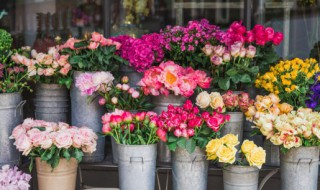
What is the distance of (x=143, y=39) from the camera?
2311 millimetres

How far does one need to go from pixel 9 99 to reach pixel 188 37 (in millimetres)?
855

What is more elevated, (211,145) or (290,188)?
(211,145)

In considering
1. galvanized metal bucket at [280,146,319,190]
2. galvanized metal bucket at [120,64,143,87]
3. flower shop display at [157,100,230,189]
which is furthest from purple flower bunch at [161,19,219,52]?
galvanized metal bucket at [280,146,319,190]

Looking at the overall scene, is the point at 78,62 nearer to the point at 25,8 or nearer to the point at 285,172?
the point at 285,172

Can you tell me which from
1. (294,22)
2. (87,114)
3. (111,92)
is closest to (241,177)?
(111,92)

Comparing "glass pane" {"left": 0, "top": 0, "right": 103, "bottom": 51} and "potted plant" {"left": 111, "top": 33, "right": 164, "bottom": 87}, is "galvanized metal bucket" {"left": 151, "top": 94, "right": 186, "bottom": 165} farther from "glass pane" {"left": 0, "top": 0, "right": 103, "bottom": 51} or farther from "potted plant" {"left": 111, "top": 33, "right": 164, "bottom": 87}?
"glass pane" {"left": 0, "top": 0, "right": 103, "bottom": 51}

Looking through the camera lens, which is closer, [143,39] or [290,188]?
[290,188]

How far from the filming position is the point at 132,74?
238 centimetres

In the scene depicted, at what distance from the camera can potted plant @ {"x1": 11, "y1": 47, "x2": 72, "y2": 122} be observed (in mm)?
→ 2230

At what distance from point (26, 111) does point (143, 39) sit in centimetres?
94

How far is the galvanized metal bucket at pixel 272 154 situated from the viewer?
2246 mm

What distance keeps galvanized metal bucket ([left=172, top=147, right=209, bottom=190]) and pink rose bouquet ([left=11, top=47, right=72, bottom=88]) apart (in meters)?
0.62

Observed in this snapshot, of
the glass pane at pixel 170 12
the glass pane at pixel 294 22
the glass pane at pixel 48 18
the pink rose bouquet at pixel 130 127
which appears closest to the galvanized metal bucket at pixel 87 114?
the pink rose bouquet at pixel 130 127

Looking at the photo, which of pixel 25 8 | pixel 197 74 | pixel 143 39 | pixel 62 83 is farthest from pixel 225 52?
pixel 25 8
